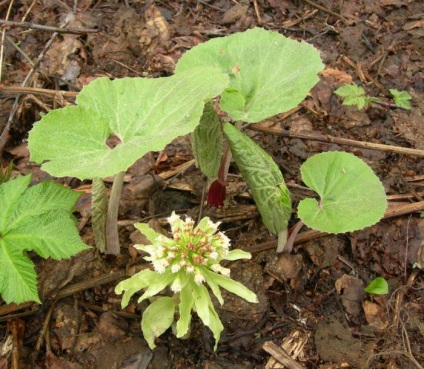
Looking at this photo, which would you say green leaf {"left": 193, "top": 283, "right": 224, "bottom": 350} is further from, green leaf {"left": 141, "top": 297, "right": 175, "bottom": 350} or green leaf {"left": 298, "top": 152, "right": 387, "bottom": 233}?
green leaf {"left": 298, "top": 152, "right": 387, "bottom": 233}

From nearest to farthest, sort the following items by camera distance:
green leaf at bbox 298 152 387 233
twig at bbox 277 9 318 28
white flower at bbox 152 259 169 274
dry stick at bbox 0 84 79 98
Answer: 1. white flower at bbox 152 259 169 274
2. green leaf at bbox 298 152 387 233
3. dry stick at bbox 0 84 79 98
4. twig at bbox 277 9 318 28

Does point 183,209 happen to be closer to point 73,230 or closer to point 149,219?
point 149,219

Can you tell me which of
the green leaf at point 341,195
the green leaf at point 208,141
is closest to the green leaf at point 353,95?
the green leaf at point 341,195

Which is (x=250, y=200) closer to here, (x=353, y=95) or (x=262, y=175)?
(x=262, y=175)

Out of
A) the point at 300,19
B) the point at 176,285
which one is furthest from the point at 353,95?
the point at 176,285

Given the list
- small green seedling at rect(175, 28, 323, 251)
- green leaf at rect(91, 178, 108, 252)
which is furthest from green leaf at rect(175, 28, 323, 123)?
green leaf at rect(91, 178, 108, 252)

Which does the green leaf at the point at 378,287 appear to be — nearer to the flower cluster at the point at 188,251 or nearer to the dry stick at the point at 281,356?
the dry stick at the point at 281,356

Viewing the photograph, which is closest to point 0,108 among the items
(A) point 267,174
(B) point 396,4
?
(A) point 267,174
